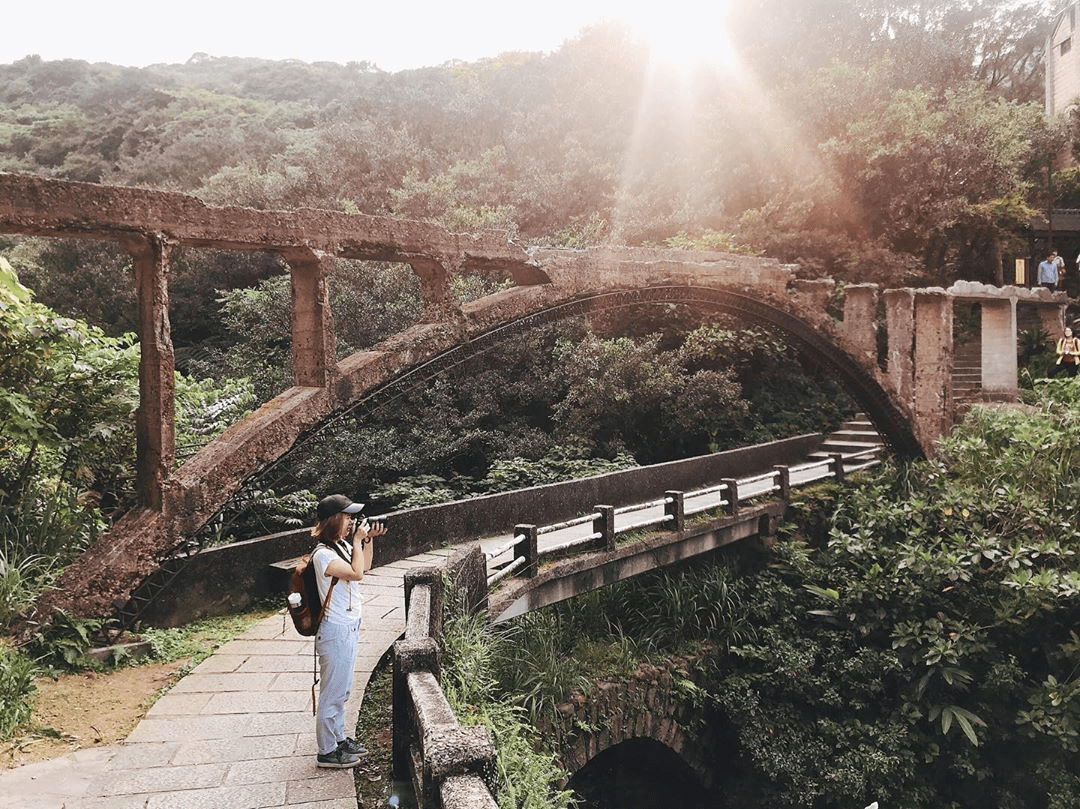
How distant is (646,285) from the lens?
35.0 feet

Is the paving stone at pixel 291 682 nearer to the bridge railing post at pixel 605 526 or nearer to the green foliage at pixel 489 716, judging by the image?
the green foliage at pixel 489 716

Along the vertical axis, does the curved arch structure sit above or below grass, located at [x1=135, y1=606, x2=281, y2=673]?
below

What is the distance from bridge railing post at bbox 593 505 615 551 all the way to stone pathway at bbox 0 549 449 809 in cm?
397

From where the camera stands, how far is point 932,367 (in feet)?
50.9

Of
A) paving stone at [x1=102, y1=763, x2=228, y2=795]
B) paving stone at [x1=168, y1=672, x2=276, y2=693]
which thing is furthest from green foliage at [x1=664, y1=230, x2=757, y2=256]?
paving stone at [x1=102, y1=763, x2=228, y2=795]

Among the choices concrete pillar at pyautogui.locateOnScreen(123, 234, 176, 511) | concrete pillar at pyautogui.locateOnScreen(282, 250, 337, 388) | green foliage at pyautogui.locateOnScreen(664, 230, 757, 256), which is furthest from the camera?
green foliage at pyautogui.locateOnScreen(664, 230, 757, 256)

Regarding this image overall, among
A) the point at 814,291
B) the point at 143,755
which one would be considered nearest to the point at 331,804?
the point at 143,755

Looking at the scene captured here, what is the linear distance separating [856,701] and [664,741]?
8.82ft

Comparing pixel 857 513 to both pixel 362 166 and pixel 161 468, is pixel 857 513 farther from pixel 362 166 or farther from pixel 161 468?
pixel 362 166

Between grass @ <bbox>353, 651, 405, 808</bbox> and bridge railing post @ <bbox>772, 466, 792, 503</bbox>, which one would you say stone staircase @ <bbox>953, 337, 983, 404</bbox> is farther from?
grass @ <bbox>353, 651, 405, 808</bbox>

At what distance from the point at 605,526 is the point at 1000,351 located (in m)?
12.0

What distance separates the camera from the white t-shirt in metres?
4.43

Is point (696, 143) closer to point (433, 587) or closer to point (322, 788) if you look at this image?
point (433, 587)

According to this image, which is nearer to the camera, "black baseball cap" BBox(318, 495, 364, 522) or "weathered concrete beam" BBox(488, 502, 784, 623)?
"black baseball cap" BBox(318, 495, 364, 522)
